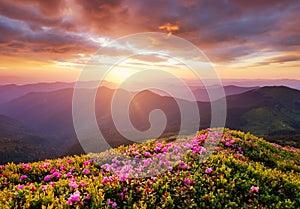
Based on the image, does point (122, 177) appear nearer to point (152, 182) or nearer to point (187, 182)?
point (152, 182)

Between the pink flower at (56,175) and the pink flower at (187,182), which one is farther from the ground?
the pink flower at (187,182)

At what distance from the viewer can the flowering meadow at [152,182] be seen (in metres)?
7.39

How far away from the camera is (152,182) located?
28.2 feet

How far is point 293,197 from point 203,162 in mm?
3513

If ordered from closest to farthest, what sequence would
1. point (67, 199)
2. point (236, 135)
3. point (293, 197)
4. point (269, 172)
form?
point (67, 199), point (293, 197), point (269, 172), point (236, 135)

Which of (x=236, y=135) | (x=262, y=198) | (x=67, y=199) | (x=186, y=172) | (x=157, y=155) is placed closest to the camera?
(x=67, y=199)

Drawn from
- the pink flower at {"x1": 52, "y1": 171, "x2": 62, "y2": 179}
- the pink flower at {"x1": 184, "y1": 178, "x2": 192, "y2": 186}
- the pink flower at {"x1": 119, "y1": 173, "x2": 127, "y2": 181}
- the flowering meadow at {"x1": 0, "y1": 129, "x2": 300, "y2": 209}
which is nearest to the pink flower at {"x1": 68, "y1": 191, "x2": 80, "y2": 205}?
the flowering meadow at {"x1": 0, "y1": 129, "x2": 300, "y2": 209}

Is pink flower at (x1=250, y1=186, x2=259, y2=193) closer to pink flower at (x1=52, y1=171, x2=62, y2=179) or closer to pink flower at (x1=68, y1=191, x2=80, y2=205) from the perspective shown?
pink flower at (x1=68, y1=191, x2=80, y2=205)

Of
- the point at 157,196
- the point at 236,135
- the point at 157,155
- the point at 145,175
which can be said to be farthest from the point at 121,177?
the point at 236,135

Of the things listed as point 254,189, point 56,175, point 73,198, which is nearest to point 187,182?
point 254,189

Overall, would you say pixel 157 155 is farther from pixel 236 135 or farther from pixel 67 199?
pixel 236 135

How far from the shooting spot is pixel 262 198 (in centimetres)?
819

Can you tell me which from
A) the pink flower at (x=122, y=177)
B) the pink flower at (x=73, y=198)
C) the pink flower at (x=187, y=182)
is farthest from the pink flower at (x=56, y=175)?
the pink flower at (x=187, y=182)

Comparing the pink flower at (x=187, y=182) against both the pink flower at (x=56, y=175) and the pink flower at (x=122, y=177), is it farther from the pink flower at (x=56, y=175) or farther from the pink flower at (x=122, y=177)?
the pink flower at (x=56, y=175)
